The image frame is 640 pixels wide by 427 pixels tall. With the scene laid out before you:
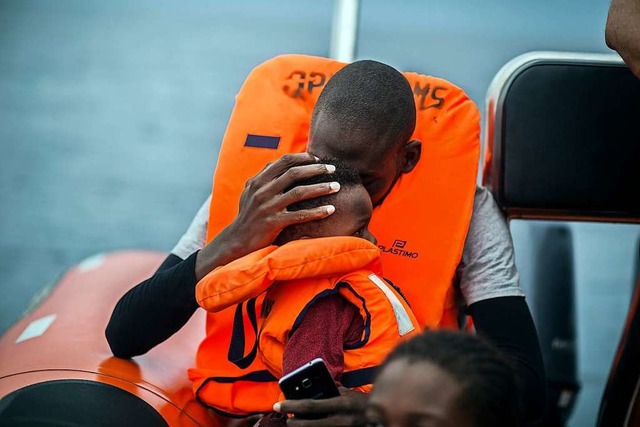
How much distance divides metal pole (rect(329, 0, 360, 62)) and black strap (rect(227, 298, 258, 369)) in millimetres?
897

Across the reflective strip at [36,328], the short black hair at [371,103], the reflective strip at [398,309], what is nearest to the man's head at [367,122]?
the short black hair at [371,103]

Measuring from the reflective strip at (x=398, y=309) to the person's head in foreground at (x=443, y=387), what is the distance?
0.29m

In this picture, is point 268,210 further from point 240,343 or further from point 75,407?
point 75,407

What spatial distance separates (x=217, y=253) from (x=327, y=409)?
367 millimetres

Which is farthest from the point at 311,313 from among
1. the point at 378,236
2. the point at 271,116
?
the point at 271,116

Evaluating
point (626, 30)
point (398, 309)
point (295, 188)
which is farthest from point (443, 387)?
point (626, 30)

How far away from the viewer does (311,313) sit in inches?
53.6

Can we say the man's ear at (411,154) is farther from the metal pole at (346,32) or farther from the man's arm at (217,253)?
the metal pole at (346,32)

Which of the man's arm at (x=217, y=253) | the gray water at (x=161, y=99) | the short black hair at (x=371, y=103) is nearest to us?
the man's arm at (x=217, y=253)

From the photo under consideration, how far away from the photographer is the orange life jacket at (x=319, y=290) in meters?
1.35

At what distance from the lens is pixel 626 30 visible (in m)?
1.47

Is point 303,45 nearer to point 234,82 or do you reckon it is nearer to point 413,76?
point 234,82

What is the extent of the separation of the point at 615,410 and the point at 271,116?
845 millimetres

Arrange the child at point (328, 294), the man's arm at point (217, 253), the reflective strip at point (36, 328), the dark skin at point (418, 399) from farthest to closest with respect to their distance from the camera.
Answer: the reflective strip at point (36, 328), the man's arm at point (217, 253), the child at point (328, 294), the dark skin at point (418, 399)
